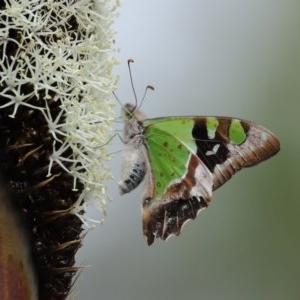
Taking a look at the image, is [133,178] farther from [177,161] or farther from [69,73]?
[69,73]

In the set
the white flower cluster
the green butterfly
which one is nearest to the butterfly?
the green butterfly

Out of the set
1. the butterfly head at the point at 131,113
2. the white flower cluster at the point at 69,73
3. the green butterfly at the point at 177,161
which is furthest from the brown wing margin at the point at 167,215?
the white flower cluster at the point at 69,73

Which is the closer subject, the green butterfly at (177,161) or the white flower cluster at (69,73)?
the white flower cluster at (69,73)

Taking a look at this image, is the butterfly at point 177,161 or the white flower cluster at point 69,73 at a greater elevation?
the white flower cluster at point 69,73

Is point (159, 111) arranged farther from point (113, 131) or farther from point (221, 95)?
point (113, 131)

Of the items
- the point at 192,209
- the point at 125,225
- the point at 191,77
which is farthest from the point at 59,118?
the point at 191,77

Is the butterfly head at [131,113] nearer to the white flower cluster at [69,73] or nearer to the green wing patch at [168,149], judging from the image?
the green wing patch at [168,149]

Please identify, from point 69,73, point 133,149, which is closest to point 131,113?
point 133,149
